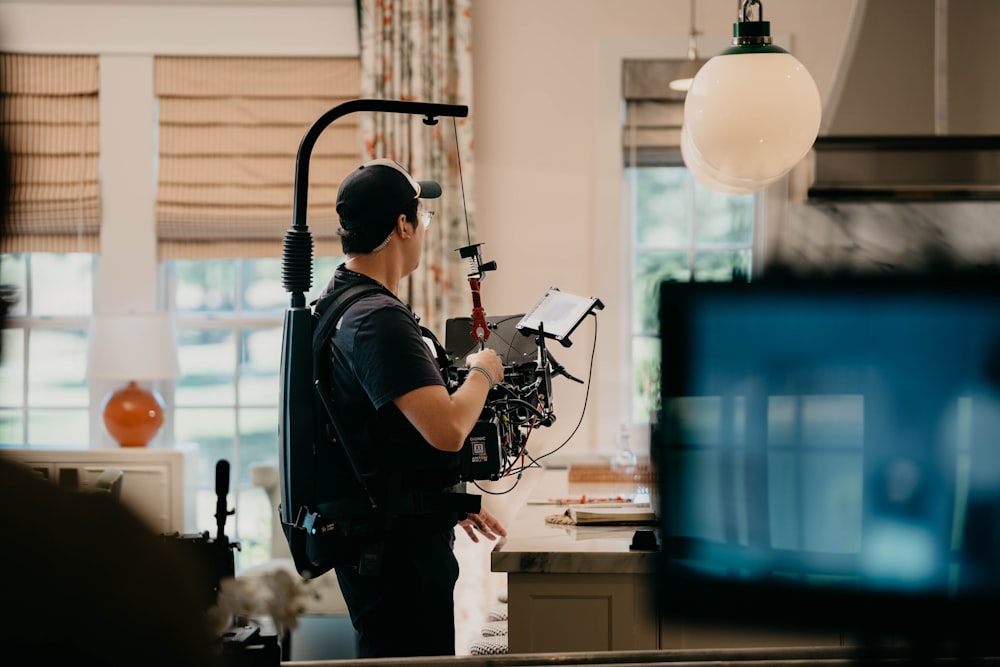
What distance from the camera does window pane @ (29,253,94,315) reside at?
15.2 feet

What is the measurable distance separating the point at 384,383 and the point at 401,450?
0.15m

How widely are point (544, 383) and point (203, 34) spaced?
10.7 ft

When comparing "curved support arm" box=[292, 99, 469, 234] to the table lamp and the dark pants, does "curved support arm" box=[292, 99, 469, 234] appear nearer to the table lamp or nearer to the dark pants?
the dark pants

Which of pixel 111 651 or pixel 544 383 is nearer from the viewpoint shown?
pixel 111 651

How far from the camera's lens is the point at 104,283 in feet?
15.0

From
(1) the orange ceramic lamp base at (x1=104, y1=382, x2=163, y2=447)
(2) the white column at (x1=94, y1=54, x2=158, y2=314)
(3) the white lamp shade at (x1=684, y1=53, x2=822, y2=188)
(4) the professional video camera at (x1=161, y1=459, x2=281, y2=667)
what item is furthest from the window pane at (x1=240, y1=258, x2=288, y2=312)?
(4) the professional video camera at (x1=161, y1=459, x2=281, y2=667)

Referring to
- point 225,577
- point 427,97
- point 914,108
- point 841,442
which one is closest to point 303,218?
point 225,577

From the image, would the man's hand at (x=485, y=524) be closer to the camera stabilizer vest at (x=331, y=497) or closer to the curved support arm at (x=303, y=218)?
the camera stabilizer vest at (x=331, y=497)

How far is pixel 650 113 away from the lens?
176 inches

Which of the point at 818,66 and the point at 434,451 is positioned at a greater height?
the point at 818,66

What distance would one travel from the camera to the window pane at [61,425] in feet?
15.3

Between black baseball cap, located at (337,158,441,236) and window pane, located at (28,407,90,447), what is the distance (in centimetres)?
318

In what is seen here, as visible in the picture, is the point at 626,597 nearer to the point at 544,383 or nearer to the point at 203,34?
the point at 544,383

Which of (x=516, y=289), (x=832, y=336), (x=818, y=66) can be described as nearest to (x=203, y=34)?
(x=516, y=289)
